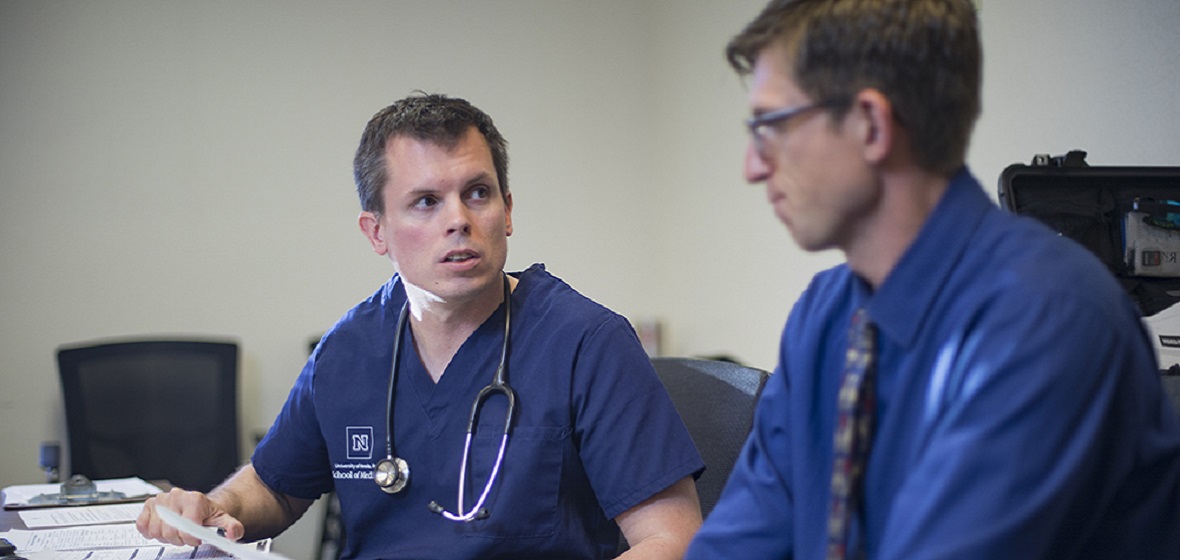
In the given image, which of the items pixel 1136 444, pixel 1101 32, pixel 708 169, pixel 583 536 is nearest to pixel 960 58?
pixel 1136 444

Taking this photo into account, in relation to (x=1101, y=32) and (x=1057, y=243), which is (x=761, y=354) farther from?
(x=1057, y=243)

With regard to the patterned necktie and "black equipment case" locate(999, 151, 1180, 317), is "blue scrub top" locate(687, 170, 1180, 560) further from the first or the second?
"black equipment case" locate(999, 151, 1180, 317)

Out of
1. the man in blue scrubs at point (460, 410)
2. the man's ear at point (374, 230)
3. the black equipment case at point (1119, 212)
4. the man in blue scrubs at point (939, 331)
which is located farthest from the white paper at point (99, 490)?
the black equipment case at point (1119, 212)

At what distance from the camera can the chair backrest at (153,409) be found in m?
3.31

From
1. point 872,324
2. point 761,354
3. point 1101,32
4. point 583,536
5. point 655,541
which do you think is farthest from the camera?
point 761,354

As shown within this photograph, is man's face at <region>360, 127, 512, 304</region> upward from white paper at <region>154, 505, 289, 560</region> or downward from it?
upward

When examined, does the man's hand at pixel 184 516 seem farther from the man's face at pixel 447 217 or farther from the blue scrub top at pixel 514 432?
the man's face at pixel 447 217

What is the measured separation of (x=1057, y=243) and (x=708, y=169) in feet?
10.3

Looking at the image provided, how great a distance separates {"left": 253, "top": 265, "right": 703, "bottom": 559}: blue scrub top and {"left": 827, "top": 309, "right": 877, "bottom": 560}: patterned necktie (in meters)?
0.51

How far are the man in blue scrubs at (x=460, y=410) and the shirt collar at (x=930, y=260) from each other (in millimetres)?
569

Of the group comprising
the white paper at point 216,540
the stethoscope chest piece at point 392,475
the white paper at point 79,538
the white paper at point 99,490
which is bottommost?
the white paper at point 99,490

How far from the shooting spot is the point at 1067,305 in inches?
29.8

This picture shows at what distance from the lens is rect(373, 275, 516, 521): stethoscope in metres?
1.44

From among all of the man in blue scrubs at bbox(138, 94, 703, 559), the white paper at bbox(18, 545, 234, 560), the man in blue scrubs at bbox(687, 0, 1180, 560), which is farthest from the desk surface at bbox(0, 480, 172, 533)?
the man in blue scrubs at bbox(687, 0, 1180, 560)
